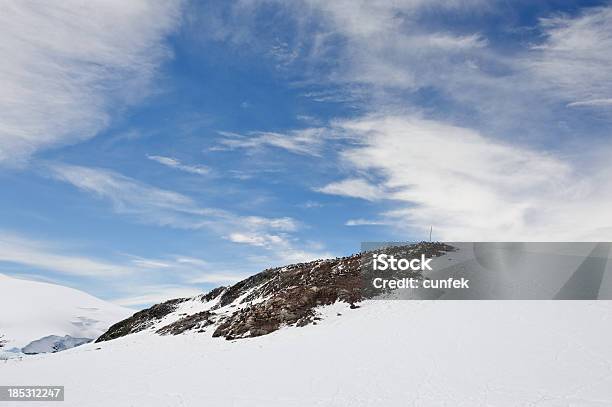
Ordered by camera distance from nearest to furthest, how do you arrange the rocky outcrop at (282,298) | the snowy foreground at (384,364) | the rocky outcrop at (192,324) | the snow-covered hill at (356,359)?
the snowy foreground at (384,364), the snow-covered hill at (356,359), the rocky outcrop at (282,298), the rocky outcrop at (192,324)

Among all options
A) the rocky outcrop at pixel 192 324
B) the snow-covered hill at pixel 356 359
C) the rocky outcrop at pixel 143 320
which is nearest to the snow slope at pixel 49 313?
the rocky outcrop at pixel 143 320

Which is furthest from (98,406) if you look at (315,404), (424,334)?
(424,334)

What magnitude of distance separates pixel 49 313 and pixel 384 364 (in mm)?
53945

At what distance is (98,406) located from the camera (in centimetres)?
1348

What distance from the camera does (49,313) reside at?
54.6 m

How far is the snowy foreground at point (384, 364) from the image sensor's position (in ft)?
42.9

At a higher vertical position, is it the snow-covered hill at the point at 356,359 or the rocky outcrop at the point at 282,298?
the rocky outcrop at the point at 282,298

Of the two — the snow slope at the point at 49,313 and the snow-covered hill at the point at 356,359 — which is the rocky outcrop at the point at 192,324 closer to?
the snow-covered hill at the point at 356,359

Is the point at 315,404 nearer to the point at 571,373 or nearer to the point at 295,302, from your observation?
the point at 571,373

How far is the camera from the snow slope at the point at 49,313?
157 feet

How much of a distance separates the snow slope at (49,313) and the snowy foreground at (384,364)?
26588mm

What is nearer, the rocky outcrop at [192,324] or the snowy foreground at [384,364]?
the snowy foreground at [384,364]

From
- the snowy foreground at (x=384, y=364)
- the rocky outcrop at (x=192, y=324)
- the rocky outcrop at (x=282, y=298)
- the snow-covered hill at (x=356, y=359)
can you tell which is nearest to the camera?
the snowy foreground at (x=384, y=364)

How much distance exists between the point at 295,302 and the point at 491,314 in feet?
40.3
